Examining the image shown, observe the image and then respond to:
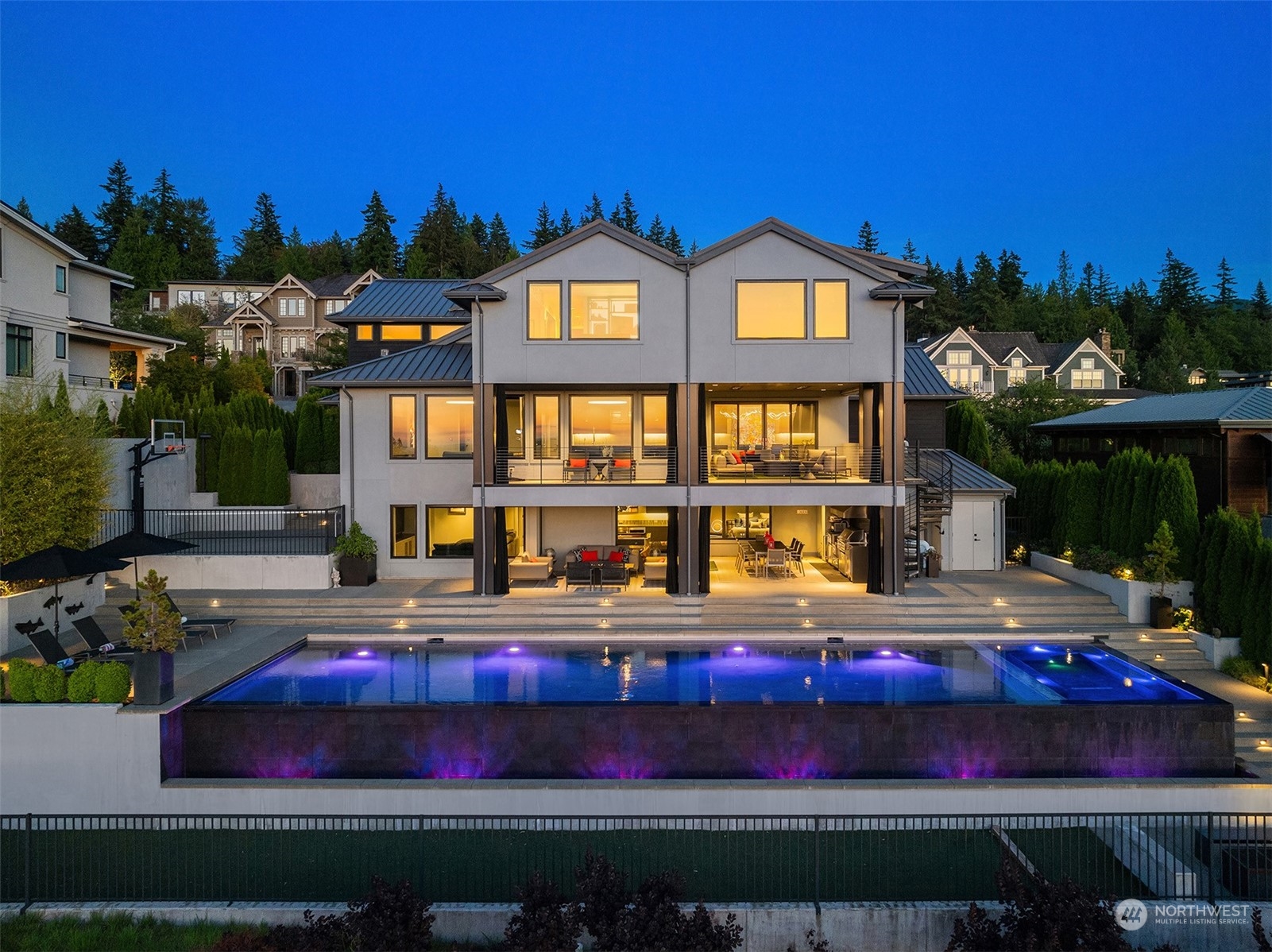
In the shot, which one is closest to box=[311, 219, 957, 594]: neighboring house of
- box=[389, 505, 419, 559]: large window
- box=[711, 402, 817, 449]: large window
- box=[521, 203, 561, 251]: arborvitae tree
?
box=[389, 505, 419, 559]: large window

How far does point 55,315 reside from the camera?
27.7 metres

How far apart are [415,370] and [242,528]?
6988 millimetres

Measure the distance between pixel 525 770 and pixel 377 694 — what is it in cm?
290

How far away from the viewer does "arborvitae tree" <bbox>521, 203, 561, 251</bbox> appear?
259ft

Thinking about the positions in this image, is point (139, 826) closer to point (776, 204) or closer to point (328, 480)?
point (328, 480)

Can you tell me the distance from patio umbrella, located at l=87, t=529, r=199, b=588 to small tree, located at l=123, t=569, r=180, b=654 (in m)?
4.18

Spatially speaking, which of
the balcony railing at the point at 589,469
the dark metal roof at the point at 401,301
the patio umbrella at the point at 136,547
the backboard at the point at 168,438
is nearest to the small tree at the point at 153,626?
the patio umbrella at the point at 136,547

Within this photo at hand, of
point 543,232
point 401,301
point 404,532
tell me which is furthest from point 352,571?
point 543,232

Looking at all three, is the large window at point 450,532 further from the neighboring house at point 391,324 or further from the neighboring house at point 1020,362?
the neighboring house at point 1020,362

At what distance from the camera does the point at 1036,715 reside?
11336mm

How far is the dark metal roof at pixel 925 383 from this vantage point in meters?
24.1

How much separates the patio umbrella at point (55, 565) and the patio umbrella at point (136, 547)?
1.66ft

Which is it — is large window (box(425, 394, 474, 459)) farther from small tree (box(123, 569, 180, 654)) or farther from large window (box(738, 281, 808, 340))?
small tree (box(123, 569, 180, 654))

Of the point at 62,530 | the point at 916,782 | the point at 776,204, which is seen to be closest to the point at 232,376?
the point at 62,530
